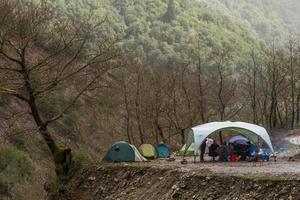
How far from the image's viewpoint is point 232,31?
110 metres

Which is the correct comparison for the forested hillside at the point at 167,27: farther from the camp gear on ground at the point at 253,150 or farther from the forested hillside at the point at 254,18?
the forested hillside at the point at 254,18

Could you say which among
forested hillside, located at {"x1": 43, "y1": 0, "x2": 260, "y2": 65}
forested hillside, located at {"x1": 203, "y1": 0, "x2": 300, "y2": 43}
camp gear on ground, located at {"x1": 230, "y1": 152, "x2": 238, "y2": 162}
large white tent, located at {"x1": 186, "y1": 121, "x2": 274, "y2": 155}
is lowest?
camp gear on ground, located at {"x1": 230, "y1": 152, "x2": 238, "y2": 162}

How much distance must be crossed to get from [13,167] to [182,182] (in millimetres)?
18727

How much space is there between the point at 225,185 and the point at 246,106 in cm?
3705

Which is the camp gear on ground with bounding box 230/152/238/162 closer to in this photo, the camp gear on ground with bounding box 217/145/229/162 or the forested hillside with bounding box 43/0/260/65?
the camp gear on ground with bounding box 217/145/229/162

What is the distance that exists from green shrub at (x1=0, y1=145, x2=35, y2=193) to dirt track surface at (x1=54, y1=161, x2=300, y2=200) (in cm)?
931

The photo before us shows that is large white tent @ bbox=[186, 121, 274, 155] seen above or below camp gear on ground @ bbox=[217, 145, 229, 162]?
above

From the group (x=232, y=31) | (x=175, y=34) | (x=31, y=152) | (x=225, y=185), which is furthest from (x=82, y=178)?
(x=232, y=31)

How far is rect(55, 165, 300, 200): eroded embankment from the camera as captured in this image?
1686 cm

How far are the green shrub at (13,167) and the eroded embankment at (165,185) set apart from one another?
9.36 m

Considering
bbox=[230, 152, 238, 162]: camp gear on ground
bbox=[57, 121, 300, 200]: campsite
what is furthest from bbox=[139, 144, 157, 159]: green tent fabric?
bbox=[230, 152, 238, 162]: camp gear on ground

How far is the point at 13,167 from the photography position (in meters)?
35.7

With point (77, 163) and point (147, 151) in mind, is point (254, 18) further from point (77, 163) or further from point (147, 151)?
point (77, 163)

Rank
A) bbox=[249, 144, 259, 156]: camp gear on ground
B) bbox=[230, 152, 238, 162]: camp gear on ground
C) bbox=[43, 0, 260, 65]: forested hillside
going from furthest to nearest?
bbox=[43, 0, 260, 65]: forested hillside < bbox=[249, 144, 259, 156]: camp gear on ground < bbox=[230, 152, 238, 162]: camp gear on ground
